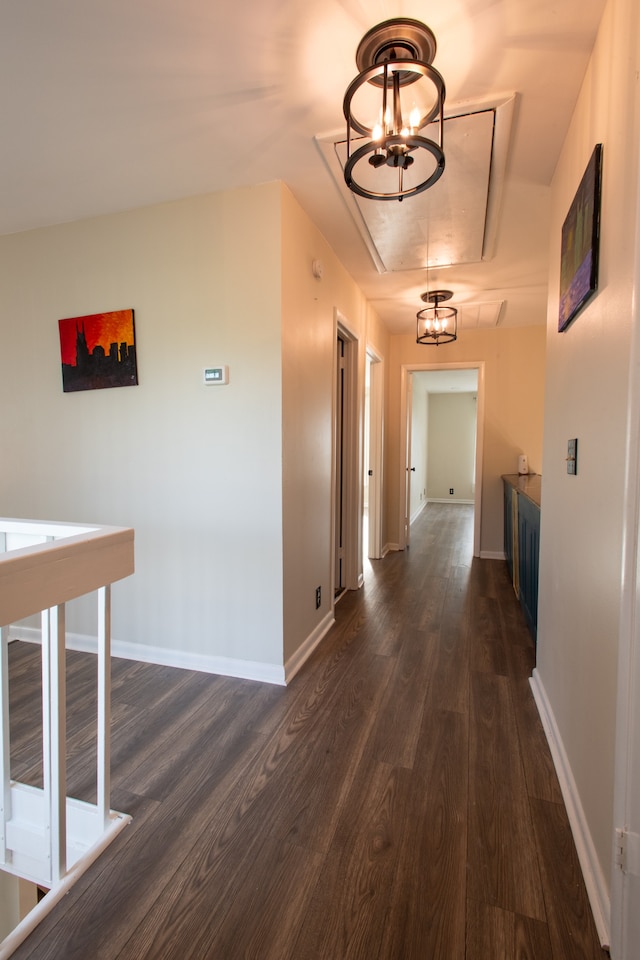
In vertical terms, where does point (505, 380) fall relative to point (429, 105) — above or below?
below

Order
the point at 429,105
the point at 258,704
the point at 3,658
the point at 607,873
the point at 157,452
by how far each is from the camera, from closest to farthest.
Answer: the point at 607,873 < the point at 3,658 < the point at 429,105 < the point at 258,704 < the point at 157,452

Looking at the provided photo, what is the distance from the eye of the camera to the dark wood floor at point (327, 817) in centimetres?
111

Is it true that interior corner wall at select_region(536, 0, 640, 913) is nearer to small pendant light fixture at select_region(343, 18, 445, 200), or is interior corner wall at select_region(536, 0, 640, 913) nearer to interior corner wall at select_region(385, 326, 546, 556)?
small pendant light fixture at select_region(343, 18, 445, 200)

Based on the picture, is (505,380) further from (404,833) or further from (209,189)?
(404,833)

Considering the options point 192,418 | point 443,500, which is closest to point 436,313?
point 192,418

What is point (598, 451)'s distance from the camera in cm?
127

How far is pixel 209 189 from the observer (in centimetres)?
221

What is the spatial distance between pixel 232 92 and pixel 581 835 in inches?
107

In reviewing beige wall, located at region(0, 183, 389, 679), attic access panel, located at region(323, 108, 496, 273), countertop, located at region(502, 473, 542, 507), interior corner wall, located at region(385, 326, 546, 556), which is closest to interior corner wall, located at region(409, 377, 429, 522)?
interior corner wall, located at region(385, 326, 546, 556)

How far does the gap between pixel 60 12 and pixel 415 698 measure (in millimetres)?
2884

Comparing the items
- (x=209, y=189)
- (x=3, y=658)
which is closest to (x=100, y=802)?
(x=3, y=658)

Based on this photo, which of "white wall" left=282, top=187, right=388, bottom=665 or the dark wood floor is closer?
the dark wood floor

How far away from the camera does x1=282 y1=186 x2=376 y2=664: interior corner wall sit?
2.26 metres

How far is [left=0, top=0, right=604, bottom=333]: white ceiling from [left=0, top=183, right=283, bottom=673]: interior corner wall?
201 millimetres
